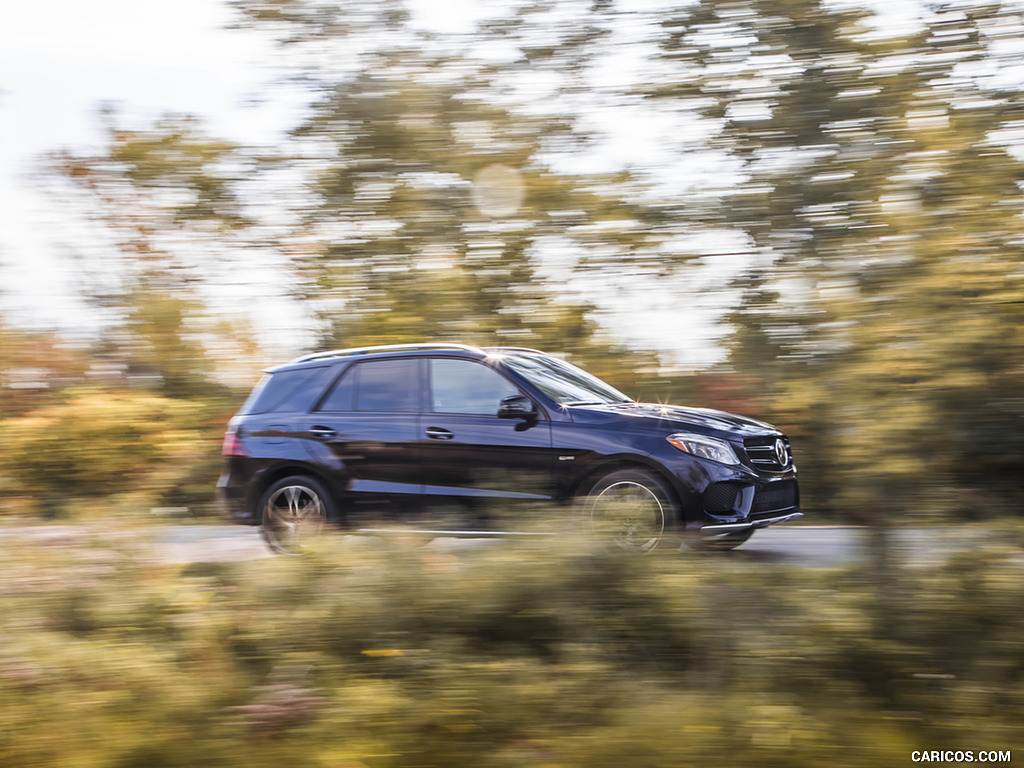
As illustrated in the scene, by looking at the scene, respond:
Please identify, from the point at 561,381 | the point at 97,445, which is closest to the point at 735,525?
the point at 561,381

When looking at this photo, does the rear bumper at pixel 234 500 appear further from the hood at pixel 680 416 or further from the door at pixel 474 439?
the hood at pixel 680 416

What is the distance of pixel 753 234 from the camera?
457 centimetres

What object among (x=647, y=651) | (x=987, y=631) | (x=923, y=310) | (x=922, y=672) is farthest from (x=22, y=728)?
(x=923, y=310)

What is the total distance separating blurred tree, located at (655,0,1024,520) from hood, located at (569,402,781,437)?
3.96ft

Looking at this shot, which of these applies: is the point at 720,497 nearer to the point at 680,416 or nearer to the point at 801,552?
the point at 680,416

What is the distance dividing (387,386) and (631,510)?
2.42 m

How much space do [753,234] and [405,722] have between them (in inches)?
119

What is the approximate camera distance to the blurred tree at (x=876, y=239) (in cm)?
388

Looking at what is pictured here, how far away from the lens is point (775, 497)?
19.7 ft

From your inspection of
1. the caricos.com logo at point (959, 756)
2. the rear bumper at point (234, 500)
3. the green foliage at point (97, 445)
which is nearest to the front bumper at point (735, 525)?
the caricos.com logo at point (959, 756)

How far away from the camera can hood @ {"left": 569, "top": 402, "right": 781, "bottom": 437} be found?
5801mm

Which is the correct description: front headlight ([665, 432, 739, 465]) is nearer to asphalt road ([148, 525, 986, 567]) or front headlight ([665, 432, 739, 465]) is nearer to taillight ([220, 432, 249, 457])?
asphalt road ([148, 525, 986, 567])

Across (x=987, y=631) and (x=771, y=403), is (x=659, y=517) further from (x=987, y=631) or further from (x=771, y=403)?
(x=987, y=631)

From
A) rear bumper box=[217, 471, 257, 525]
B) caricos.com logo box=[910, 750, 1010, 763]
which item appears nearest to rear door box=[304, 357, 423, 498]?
rear bumper box=[217, 471, 257, 525]
